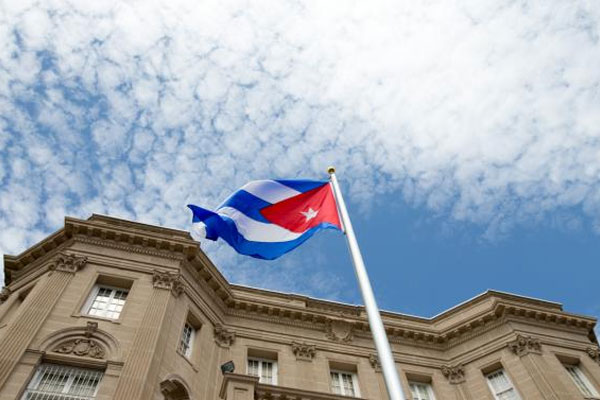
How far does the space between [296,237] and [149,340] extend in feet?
24.7

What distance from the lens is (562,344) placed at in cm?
2348

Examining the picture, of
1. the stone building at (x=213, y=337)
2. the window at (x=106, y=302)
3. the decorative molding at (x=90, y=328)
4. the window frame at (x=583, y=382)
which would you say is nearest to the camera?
the stone building at (x=213, y=337)

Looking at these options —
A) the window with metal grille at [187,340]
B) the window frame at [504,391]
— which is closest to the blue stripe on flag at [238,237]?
the window with metal grille at [187,340]

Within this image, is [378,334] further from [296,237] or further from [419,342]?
[419,342]

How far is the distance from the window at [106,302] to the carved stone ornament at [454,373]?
1556cm

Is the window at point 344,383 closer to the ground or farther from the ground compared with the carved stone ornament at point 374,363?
closer to the ground

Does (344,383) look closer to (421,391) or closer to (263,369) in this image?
(263,369)

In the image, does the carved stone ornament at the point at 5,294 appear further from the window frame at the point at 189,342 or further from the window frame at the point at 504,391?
the window frame at the point at 504,391

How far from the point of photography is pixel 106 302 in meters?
19.6

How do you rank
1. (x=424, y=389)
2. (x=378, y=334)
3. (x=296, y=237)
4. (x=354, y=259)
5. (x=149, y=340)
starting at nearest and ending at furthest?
(x=378, y=334)
(x=354, y=259)
(x=296, y=237)
(x=149, y=340)
(x=424, y=389)

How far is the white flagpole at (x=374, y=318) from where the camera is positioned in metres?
8.41

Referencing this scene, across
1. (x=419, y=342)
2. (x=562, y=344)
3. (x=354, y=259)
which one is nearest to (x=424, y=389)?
(x=419, y=342)

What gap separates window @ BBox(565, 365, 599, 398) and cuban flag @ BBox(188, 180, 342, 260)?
1599 cm

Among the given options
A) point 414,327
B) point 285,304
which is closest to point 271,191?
point 285,304
